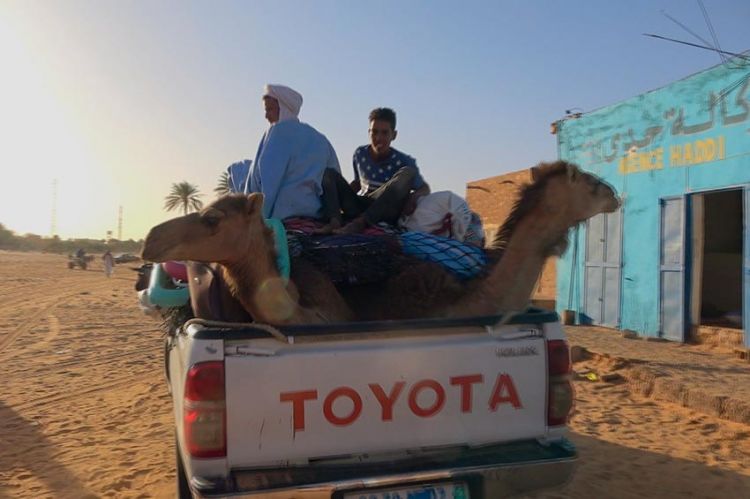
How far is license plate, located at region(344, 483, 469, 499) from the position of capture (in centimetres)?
253

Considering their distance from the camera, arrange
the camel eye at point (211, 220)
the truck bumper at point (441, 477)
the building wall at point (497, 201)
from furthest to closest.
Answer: the building wall at point (497, 201) → the camel eye at point (211, 220) → the truck bumper at point (441, 477)

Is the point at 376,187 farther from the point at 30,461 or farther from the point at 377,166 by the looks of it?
the point at 30,461

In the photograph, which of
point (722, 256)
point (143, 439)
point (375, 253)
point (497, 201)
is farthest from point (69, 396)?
point (497, 201)

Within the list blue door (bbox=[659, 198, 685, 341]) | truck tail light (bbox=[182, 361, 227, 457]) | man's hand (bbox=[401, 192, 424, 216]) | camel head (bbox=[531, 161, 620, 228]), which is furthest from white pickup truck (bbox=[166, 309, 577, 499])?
blue door (bbox=[659, 198, 685, 341])

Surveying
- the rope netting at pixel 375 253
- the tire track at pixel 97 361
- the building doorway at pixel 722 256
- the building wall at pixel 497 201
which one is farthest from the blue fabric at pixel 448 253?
the building wall at pixel 497 201

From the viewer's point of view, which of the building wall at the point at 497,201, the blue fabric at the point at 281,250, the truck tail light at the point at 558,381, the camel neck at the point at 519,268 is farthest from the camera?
the building wall at the point at 497,201

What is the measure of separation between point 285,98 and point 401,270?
5.75 ft

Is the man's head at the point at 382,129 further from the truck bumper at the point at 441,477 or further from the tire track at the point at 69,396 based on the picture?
the tire track at the point at 69,396

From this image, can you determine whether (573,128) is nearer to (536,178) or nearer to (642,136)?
(642,136)

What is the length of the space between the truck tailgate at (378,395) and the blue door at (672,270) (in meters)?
8.88

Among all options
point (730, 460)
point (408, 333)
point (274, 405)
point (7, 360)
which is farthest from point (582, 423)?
point (7, 360)

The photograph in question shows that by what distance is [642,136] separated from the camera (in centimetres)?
1169

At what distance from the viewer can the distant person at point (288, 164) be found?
14.1 feet

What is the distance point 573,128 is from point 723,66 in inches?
163
